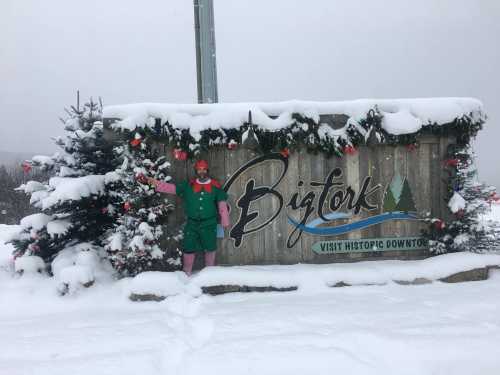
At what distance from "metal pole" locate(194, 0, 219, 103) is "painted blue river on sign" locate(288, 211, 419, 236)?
313 centimetres

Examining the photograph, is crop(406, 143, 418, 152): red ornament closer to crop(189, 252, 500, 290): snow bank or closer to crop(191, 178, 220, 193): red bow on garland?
crop(189, 252, 500, 290): snow bank

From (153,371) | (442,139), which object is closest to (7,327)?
(153,371)

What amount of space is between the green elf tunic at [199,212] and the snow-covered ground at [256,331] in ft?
2.57

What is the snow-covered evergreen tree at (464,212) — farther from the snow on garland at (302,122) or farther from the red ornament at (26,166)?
the red ornament at (26,166)

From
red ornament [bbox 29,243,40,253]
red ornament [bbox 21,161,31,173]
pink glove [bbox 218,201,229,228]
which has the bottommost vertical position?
red ornament [bbox 29,243,40,253]

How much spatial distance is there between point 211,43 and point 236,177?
10.5ft

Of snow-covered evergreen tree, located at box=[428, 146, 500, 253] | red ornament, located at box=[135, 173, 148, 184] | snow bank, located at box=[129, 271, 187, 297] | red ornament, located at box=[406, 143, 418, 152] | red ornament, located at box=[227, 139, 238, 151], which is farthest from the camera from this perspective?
red ornament, located at box=[406, 143, 418, 152]

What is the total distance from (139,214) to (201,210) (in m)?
0.82

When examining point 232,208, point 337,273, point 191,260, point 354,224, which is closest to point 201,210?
point 232,208

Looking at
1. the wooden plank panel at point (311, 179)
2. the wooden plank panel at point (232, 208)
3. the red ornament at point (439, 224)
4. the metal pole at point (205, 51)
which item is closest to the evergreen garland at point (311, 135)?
the wooden plank panel at point (311, 179)

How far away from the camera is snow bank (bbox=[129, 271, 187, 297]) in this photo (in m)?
4.31

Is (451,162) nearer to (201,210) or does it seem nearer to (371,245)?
(371,245)

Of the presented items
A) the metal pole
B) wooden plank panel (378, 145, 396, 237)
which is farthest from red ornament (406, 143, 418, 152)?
the metal pole

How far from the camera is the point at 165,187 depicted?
4.79m
